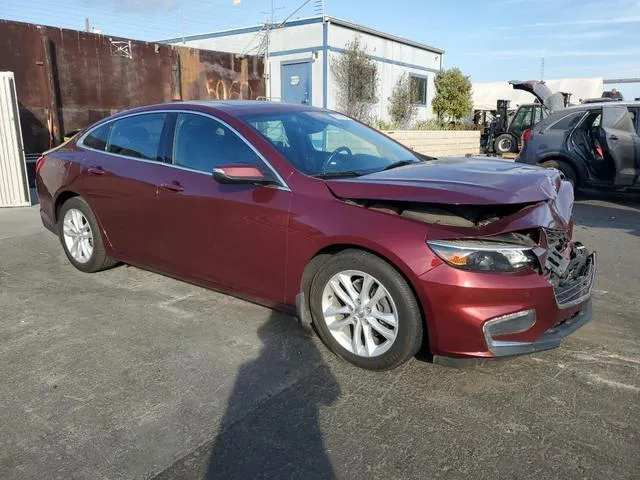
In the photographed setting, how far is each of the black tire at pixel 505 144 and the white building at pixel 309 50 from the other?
460cm

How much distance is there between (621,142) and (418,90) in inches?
635

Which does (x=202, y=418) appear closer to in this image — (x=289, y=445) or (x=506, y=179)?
(x=289, y=445)

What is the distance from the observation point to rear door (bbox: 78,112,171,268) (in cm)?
438

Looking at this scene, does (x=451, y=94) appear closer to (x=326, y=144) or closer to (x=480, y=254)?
(x=326, y=144)

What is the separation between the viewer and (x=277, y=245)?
3.60 m

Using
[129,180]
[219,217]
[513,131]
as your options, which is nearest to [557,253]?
[219,217]

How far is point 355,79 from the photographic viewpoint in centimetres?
2014

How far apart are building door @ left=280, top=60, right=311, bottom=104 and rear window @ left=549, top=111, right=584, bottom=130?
11.3 metres

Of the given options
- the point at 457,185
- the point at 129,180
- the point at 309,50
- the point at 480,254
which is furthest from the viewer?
the point at 309,50

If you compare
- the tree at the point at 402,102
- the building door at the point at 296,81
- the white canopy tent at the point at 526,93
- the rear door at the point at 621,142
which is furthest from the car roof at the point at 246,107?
the white canopy tent at the point at 526,93

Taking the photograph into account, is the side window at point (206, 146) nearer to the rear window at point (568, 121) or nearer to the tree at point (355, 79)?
the rear window at point (568, 121)

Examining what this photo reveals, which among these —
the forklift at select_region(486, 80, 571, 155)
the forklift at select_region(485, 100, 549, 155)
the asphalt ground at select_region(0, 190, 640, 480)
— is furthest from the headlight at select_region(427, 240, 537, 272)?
the forklift at select_region(485, 100, 549, 155)

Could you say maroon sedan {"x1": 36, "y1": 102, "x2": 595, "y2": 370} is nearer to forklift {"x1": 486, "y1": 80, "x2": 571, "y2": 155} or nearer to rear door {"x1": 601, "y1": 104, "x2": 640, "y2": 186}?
rear door {"x1": 601, "y1": 104, "x2": 640, "y2": 186}

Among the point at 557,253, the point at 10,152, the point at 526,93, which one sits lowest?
the point at 557,253
